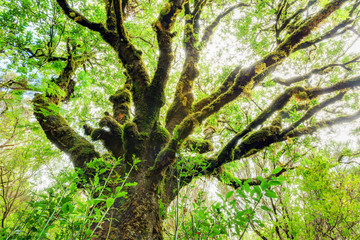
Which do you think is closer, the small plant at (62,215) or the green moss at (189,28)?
the small plant at (62,215)

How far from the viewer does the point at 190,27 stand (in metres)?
4.79

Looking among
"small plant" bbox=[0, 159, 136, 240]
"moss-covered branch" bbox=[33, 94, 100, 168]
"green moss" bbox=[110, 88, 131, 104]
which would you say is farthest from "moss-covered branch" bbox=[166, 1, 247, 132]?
"small plant" bbox=[0, 159, 136, 240]

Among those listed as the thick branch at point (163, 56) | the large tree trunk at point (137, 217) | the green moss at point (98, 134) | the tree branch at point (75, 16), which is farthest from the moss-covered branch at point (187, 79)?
the tree branch at point (75, 16)

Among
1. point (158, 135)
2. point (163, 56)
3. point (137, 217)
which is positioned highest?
point (163, 56)

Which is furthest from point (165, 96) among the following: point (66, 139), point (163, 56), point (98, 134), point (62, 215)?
point (62, 215)

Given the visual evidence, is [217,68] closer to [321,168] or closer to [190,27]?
[190,27]

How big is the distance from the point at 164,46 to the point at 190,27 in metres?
1.70

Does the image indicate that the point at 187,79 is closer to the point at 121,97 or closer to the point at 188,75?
the point at 188,75

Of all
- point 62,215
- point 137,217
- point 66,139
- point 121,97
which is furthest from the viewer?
point 121,97

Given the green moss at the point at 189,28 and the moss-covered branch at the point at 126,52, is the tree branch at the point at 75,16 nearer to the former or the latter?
the moss-covered branch at the point at 126,52

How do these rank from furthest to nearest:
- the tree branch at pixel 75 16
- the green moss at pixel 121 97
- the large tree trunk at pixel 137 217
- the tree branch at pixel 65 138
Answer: the green moss at pixel 121 97, the tree branch at pixel 75 16, the tree branch at pixel 65 138, the large tree trunk at pixel 137 217

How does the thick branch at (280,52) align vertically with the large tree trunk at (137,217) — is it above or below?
above

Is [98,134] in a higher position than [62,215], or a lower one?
higher

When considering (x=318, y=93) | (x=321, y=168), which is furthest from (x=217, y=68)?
(x=321, y=168)
